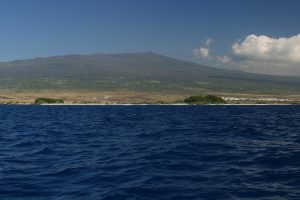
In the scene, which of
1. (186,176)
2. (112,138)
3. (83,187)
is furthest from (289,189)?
(112,138)

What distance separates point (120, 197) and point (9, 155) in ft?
53.5

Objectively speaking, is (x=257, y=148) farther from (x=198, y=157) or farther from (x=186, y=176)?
(x=186, y=176)

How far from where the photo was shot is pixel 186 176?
2423 cm

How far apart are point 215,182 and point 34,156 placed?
15488 mm

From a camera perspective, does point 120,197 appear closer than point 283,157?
Yes

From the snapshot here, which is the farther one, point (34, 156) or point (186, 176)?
point (34, 156)

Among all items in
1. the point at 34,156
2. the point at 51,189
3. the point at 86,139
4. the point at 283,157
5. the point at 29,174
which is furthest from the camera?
the point at 86,139

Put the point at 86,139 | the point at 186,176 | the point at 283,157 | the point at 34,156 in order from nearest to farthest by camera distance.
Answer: the point at 186,176
the point at 283,157
the point at 34,156
the point at 86,139

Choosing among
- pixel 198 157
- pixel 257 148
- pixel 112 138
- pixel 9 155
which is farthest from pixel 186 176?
pixel 112 138

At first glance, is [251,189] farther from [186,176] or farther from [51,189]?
[51,189]

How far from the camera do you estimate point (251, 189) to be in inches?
832

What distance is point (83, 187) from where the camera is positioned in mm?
22094

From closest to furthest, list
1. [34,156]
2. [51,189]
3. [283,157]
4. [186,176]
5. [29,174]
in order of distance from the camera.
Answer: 1. [51,189]
2. [186,176]
3. [29,174]
4. [283,157]
5. [34,156]

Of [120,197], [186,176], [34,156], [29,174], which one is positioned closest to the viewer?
[120,197]
